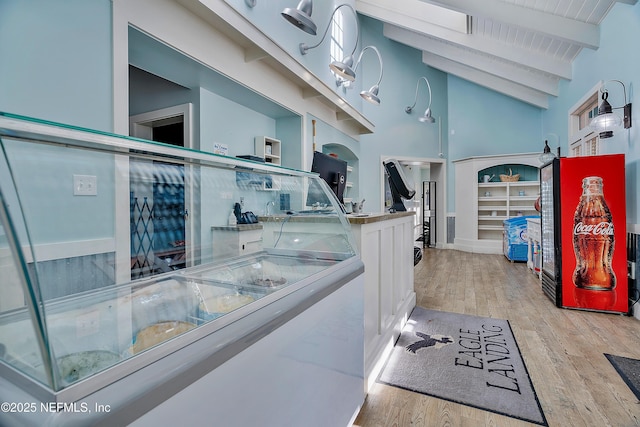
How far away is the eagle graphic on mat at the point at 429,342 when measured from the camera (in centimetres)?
238

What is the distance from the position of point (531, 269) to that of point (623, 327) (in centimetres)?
246

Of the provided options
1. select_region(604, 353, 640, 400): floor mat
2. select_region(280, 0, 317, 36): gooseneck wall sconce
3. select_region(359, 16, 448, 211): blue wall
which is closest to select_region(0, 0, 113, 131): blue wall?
select_region(280, 0, 317, 36): gooseneck wall sconce

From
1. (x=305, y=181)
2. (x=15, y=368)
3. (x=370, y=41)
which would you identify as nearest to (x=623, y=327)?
(x=305, y=181)

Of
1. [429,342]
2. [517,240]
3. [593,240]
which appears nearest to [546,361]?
[429,342]

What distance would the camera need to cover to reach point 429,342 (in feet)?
8.12

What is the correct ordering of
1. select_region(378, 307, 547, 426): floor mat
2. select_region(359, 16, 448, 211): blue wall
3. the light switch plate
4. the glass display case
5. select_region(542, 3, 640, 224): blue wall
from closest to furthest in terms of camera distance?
the glass display case, the light switch plate, select_region(378, 307, 547, 426): floor mat, select_region(542, 3, 640, 224): blue wall, select_region(359, 16, 448, 211): blue wall

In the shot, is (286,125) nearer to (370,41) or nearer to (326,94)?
(326,94)

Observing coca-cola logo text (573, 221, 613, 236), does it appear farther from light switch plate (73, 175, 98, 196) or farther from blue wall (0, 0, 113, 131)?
blue wall (0, 0, 113, 131)

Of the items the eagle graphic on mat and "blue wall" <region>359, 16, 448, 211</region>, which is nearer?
the eagle graphic on mat

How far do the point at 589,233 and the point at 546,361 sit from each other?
1.66m

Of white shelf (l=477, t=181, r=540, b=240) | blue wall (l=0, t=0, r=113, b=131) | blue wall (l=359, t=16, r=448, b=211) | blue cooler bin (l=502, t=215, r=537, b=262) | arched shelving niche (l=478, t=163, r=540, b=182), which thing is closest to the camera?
blue wall (l=0, t=0, r=113, b=131)

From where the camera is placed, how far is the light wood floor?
5.27 ft

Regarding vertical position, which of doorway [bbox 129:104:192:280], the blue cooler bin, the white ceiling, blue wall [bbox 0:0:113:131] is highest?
the white ceiling

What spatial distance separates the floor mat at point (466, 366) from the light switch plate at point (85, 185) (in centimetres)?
189
